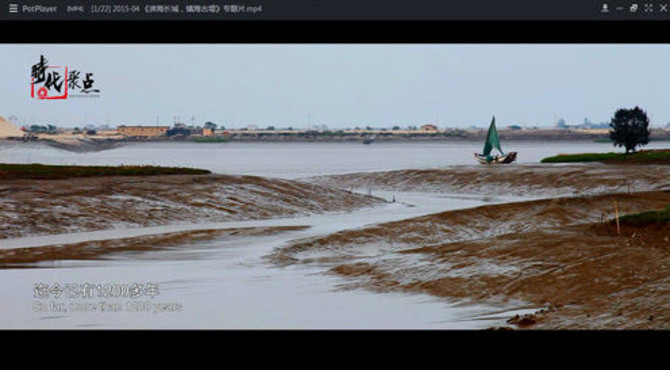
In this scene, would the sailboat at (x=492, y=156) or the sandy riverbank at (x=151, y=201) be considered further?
the sailboat at (x=492, y=156)

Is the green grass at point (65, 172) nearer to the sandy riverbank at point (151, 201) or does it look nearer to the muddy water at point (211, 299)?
the sandy riverbank at point (151, 201)

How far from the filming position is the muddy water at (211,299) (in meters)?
13.1

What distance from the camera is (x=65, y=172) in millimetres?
43500

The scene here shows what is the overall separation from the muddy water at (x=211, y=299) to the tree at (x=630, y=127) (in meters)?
55.7

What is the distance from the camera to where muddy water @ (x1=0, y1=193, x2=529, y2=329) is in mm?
13103

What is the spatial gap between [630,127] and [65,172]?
175 feet

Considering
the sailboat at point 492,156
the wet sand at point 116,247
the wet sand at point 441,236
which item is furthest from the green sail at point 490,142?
the wet sand at point 116,247

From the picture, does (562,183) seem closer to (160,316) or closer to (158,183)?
(158,183)

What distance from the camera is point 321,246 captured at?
2719cm

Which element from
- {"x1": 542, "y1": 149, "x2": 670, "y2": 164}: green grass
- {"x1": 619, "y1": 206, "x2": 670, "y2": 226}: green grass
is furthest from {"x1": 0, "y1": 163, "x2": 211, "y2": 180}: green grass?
{"x1": 542, "y1": 149, "x2": 670, "y2": 164}: green grass
